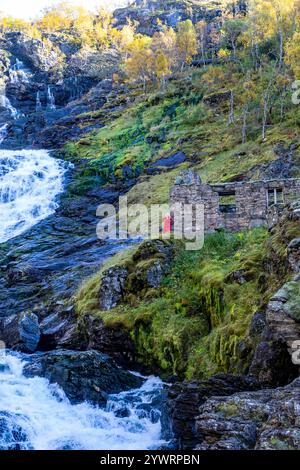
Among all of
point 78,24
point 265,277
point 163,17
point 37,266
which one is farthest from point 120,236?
point 78,24

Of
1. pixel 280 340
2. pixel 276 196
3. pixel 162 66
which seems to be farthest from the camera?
pixel 162 66

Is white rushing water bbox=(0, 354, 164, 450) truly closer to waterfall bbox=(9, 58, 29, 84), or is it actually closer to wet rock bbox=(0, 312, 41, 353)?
wet rock bbox=(0, 312, 41, 353)

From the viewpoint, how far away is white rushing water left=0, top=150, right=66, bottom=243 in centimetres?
3709

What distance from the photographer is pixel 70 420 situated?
519 inches

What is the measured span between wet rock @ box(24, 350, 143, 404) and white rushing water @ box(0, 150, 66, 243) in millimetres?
19795

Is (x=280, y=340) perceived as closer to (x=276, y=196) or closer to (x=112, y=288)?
(x=112, y=288)

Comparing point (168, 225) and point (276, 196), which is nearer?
point (276, 196)

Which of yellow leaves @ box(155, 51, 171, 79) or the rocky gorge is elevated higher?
yellow leaves @ box(155, 51, 171, 79)

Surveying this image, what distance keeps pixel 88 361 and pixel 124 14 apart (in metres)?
117

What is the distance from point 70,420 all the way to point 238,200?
11.6 metres

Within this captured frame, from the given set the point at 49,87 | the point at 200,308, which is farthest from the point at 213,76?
the point at 200,308

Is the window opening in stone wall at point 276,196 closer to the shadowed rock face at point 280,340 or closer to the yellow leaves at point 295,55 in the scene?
the shadowed rock face at point 280,340

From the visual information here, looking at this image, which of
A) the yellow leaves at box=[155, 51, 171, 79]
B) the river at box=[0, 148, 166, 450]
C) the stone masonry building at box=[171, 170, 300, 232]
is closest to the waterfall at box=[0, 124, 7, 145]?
the yellow leaves at box=[155, 51, 171, 79]
